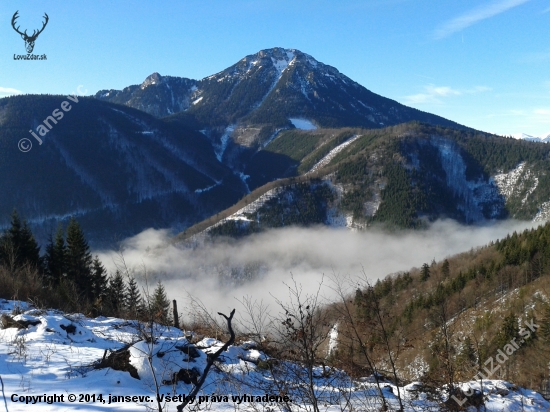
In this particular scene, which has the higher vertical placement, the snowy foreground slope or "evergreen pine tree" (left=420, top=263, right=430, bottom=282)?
the snowy foreground slope

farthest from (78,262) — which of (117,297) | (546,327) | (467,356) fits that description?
(546,327)

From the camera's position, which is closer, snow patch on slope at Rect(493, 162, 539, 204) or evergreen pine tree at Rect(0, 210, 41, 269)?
evergreen pine tree at Rect(0, 210, 41, 269)

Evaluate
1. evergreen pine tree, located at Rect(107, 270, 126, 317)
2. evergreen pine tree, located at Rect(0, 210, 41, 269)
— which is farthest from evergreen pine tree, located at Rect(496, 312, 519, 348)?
evergreen pine tree, located at Rect(0, 210, 41, 269)

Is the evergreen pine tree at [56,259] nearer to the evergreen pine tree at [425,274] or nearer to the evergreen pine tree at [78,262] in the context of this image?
the evergreen pine tree at [78,262]

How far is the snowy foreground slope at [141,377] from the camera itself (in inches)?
258

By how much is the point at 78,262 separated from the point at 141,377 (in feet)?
95.8

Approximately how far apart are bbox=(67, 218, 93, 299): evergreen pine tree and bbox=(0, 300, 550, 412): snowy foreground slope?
24.0m

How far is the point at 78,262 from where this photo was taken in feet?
107

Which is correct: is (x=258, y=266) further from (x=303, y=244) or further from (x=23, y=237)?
(x=23, y=237)

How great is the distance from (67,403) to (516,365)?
47.2m

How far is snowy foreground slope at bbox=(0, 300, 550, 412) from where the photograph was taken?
6.54 meters

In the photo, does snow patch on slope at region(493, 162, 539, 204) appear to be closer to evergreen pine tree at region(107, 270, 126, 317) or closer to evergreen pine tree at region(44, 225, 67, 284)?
evergreen pine tree at region(107, 270, 126, 317)

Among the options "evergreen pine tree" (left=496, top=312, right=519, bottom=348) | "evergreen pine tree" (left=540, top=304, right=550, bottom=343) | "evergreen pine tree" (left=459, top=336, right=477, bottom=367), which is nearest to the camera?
"evergreen pine tree" (left=459, top=336, right=477, bottom=367)

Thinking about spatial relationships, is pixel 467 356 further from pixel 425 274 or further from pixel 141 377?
pixel 425 274
